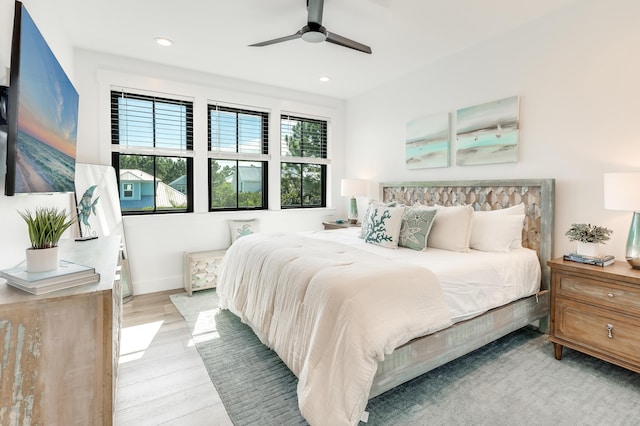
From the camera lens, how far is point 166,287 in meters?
3.90

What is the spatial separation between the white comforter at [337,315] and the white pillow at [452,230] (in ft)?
2.90

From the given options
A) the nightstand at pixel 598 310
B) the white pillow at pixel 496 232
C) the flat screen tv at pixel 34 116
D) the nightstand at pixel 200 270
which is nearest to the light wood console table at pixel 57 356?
the flat screen tv at pixel 34 116

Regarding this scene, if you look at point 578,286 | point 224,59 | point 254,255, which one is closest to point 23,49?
point 254,255

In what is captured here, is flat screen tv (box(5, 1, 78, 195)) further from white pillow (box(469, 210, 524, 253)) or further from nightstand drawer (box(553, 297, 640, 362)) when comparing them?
nightstand drawer (box(553, 297, 640, 362))

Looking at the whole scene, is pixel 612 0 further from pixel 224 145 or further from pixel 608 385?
pixel 224 145

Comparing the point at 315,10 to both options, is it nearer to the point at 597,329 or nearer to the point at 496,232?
the point at 496,232

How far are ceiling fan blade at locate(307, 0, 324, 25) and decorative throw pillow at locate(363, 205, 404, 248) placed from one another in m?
1.70

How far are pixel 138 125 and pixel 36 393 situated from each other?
329 centimetres

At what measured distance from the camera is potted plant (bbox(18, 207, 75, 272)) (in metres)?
1.27

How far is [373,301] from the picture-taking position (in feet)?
5.41

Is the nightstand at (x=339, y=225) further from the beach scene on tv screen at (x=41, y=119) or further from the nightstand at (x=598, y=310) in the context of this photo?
the beach scene on tv screen at (x=41, y=119)

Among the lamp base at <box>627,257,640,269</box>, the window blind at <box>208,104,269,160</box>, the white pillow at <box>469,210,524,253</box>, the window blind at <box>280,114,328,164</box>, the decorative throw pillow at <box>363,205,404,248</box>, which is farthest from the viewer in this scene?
the window blind at <box>280,114,328,164</box>

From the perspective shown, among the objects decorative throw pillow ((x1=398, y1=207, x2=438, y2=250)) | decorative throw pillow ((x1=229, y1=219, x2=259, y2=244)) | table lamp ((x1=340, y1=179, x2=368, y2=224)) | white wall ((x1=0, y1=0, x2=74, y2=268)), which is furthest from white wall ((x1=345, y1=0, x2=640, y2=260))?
white wall ((x1=0, y1=0, x2=74, y2=268))

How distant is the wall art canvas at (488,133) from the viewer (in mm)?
2988
